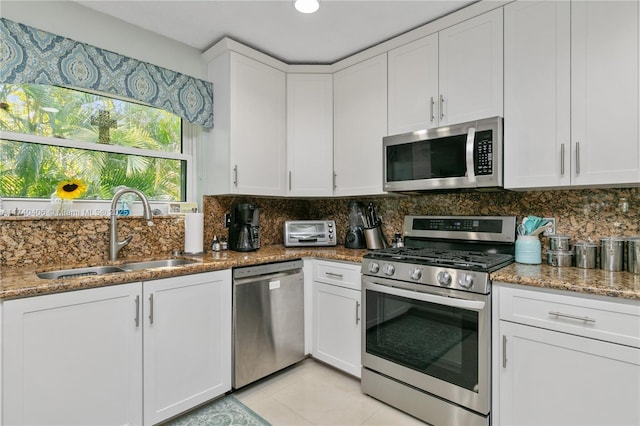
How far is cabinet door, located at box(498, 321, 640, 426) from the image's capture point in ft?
4.30

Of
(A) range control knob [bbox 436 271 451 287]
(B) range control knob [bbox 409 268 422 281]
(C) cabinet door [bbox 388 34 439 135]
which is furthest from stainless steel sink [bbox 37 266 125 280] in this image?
(C) cabinet door [bbox 388 34 439 135]

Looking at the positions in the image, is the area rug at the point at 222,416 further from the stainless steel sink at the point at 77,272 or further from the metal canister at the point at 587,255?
the metal canister at the point at 587,255

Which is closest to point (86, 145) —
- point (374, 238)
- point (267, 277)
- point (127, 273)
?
point (127, 273)

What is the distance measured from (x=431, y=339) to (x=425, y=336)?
0.04 meters

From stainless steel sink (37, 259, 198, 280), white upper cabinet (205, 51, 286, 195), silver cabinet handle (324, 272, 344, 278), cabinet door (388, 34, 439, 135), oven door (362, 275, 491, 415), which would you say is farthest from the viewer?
white upper cabinet (205, 51, 286, 195)

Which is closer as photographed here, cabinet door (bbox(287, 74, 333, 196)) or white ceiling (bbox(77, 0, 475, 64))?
white ceiling (bbox(77, 0, 475, 64))

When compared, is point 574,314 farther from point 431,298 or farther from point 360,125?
point 360,125

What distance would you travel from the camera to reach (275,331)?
227 cm

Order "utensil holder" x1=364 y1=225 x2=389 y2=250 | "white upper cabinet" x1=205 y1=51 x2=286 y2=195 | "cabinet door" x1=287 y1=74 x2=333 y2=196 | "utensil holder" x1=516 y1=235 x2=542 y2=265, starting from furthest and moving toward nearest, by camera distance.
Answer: "cabinet door" x1=287 y1=74 x2=333 y2=196 → "utensil holder" x1=364 y1=225 x2=389 y2=250 → "white upper cabinet" x1=205 y1=51 x2=286 y2=195 → "utensil holder" x1=516 y1=235 x2=542 y2=265

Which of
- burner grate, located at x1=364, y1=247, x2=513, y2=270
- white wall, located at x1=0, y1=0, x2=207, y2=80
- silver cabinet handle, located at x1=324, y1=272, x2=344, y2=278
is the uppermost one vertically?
white wall, located at x1=0, y1=0, x2=207, y2=80

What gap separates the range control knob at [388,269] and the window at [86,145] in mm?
1684

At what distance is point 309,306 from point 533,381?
145 cm

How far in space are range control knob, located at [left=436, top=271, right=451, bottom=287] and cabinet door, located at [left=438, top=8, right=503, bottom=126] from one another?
98 centimetres

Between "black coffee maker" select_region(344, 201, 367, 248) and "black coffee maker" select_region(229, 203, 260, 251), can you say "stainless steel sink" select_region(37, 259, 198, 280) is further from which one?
"black coffee maker" select_region(344, 201, 367, 248)
